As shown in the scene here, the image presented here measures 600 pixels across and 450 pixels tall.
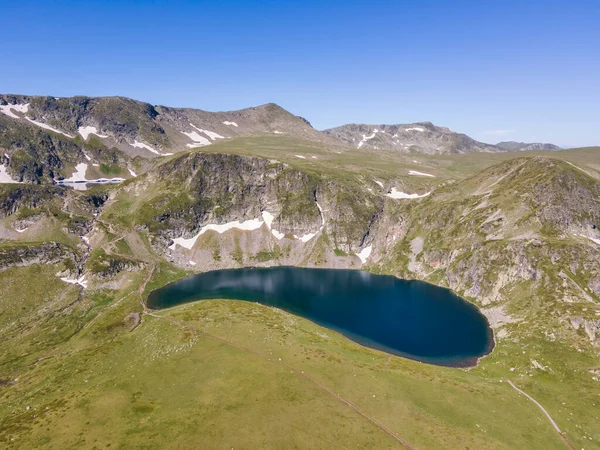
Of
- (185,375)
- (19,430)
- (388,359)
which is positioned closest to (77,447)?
(19,430)

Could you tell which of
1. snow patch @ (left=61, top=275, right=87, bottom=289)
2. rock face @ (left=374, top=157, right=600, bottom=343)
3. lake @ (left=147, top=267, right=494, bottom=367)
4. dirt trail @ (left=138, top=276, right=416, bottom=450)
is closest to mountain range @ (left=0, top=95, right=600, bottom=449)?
dirt trail @ (left=138, top=276, right=416, bottom=450)

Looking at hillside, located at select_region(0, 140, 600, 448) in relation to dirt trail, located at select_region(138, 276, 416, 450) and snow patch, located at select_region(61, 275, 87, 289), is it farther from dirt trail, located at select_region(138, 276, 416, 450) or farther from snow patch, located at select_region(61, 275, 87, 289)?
snow patch, located at select_region(61, 275, 87, 289)

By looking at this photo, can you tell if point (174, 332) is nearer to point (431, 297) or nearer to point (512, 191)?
point (431, 297)

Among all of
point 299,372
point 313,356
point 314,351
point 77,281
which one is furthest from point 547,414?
point 77,281

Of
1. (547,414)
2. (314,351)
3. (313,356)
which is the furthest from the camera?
(314,351)

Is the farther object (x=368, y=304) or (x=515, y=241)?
(x=515, y=241)

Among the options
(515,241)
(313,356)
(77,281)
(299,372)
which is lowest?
(77,281)

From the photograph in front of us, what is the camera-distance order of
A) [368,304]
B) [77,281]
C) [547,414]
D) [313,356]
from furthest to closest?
[77,281] < [368,304] < [313,356] < [547,414]

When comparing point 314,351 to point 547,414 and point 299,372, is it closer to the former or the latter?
point 299,372
